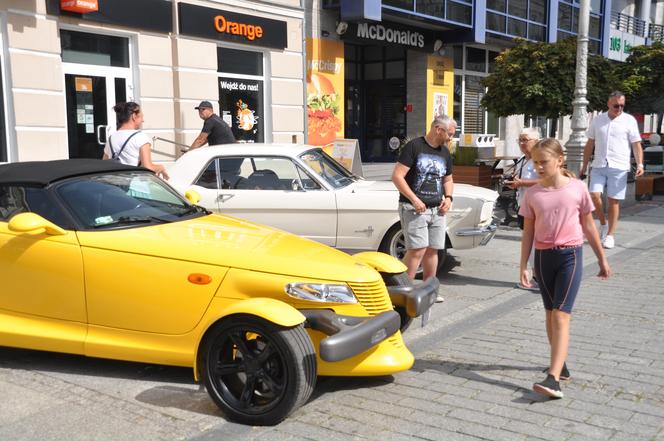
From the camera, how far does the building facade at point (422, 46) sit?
59.7 feet

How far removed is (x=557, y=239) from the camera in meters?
4.26

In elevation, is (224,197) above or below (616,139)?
below

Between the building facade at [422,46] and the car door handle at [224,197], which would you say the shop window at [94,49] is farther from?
the building facade at [422,46]

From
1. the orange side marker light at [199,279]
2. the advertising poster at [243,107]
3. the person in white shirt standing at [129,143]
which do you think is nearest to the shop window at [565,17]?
the advertising poster at [243,107]

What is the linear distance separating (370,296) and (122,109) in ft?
13.4

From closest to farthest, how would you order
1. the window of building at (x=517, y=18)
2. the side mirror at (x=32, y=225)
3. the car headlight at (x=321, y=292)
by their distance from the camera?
the car headlight at (x=321, y=292) < the side mirror at (x=32, y=225) < the window of building at (x=517, y=18)

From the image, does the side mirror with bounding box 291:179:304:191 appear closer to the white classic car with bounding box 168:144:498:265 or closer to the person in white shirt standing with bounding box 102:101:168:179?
the white classic car with bounding box 168:144:498:265

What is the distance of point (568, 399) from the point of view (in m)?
4.24

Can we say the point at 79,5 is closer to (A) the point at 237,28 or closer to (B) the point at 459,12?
(A) the point at 237,28

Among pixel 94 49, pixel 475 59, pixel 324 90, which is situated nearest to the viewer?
pixel 94 49

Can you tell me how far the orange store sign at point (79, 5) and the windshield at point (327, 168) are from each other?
5.53m

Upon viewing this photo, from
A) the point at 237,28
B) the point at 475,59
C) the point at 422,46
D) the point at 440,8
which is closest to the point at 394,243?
the point at 237,28

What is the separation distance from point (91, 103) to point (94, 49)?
94 cm

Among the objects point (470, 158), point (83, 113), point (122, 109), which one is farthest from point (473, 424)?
point (470, 158)
